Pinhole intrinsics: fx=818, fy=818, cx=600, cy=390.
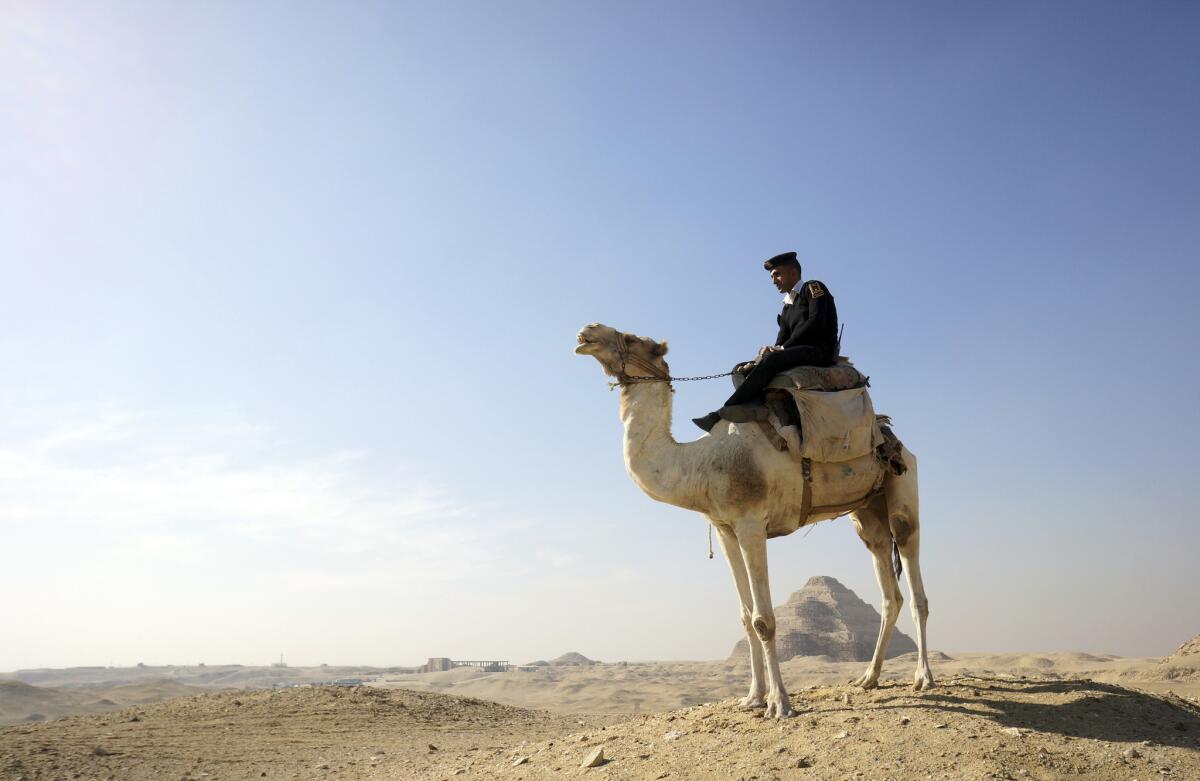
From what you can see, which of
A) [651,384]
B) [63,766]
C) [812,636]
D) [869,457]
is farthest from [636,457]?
[812,636]

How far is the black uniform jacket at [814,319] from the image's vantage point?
8.10 m

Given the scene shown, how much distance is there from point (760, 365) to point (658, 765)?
372 cm

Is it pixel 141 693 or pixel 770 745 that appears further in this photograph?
pixel 141 693

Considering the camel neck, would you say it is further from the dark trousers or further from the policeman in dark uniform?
the dark trousers

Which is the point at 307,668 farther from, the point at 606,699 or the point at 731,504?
the point at 731,504

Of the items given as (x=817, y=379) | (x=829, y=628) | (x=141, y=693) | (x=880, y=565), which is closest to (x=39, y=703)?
(x=141, y=693)

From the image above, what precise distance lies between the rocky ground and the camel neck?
7.12 feet

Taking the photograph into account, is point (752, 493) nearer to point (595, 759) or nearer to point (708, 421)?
point (708, 421)

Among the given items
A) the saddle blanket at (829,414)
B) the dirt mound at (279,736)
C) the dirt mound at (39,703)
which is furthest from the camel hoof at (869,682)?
the dirt mound at (39,703)

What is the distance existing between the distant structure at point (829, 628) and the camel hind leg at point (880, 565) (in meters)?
54.6

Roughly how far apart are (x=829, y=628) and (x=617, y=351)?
217ft

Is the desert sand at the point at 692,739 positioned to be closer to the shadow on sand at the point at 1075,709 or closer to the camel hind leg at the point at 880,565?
the shadow on sand at the point at 1075,709

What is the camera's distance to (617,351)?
8188 mm

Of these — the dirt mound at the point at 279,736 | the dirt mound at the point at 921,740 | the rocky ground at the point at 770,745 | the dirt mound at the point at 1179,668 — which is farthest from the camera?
the dirt mound at the point at 1179,668
